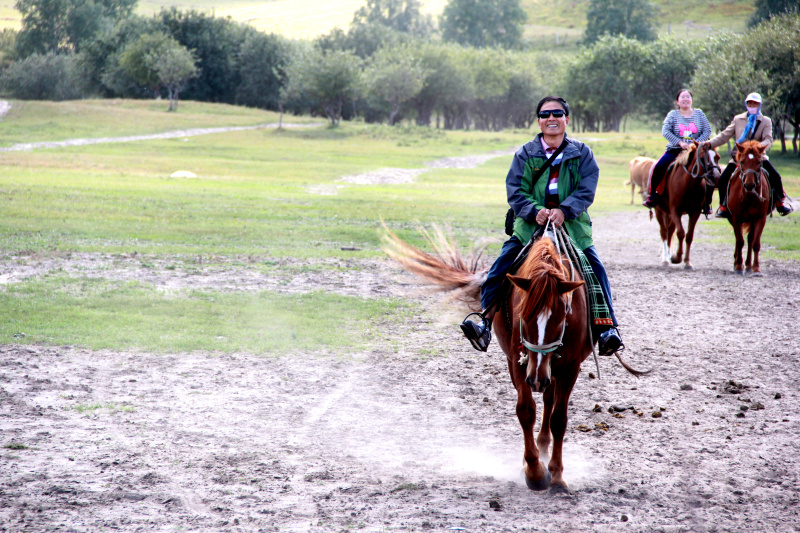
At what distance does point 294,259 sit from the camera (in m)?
14.5

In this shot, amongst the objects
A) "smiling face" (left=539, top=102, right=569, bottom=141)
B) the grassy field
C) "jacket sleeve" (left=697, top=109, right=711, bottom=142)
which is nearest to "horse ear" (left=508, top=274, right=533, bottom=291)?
"smiling face" (left=539, top=102, right=569, bottom=141)

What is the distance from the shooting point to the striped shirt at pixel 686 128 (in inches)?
546

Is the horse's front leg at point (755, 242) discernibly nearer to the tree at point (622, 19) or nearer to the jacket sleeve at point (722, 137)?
the jacket sleeve at point (722, 137)

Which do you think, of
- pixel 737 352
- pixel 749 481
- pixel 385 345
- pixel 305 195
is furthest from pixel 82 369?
pixel 305 195

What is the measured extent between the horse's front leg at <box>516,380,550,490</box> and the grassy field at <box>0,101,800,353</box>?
4.16 metres

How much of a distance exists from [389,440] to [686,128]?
34.3 feet

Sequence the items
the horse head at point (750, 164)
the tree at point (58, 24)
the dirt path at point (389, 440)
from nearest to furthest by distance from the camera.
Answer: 1. the dirt path at point (389, 440)
2. the horse head at point (750, 164)
3. the tree at point (58, 24)

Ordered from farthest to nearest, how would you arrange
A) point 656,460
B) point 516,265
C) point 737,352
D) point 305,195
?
point 305,195 → point 737,352 → point 656,460 → point 516,265

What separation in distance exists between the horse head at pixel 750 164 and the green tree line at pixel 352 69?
36.3m

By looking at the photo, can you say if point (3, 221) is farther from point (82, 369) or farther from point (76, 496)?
point (76, 496)

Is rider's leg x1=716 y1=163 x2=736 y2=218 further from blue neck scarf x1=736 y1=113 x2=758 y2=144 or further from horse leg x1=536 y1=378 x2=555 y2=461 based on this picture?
horse leg x1=536 y1=378 x2=555 y2=461

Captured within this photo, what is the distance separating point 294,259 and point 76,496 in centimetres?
984

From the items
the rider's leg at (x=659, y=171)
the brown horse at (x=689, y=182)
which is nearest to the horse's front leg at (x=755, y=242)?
the brown horse at (x=689, y=182)

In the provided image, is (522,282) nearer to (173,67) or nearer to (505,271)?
(505,271)
